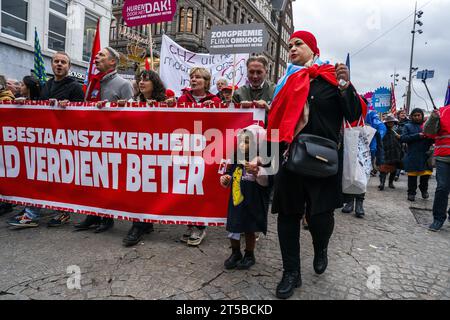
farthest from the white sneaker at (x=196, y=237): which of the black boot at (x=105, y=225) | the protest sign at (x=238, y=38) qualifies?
the protest sign at (x=238, y=38)

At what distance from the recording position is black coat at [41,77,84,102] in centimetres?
404

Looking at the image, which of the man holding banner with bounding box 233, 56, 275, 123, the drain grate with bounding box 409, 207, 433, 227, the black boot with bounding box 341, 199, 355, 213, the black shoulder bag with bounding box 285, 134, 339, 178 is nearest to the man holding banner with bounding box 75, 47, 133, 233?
the man holding banner with bounding box 233, 56, 275, 123

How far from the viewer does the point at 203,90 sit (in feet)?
12.1

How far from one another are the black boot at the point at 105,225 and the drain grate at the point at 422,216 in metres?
4.33

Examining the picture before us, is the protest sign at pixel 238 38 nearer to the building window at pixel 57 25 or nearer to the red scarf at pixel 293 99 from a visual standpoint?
the red scarf at pixel 293 99

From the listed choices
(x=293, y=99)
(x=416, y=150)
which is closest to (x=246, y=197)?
(x=293, y=99)

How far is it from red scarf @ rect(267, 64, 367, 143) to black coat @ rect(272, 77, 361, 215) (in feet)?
0.23

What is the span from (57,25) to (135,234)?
52.8 feet

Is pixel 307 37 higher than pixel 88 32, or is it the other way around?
pixel 88 32

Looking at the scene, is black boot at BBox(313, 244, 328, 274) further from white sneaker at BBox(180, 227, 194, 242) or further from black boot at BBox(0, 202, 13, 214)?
black boot at BBox(0, 202, 13, 214)

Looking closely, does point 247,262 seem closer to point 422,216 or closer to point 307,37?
point 307,37

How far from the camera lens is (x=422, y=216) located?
5469mm

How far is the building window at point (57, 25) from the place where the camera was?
15.5 meters

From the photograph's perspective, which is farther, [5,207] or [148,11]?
[148,11]
